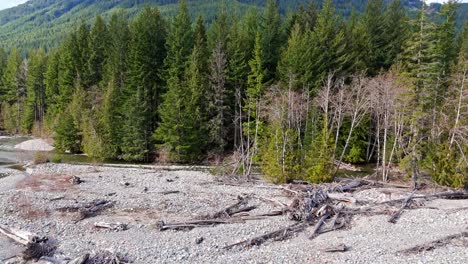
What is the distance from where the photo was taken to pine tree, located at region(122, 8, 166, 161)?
42.2m

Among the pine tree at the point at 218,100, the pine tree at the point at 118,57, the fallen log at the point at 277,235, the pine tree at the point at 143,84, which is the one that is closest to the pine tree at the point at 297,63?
the pine tree at the point at 218,100

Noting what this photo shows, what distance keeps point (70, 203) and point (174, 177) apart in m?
10.5

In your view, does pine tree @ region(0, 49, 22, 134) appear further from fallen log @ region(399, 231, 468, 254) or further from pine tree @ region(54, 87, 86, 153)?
fallen log @ region(399, 231, 468, 254)

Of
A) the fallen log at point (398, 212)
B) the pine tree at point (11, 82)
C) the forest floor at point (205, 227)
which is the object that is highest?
the pine tree at point (11, 82)

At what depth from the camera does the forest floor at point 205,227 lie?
13.5 m

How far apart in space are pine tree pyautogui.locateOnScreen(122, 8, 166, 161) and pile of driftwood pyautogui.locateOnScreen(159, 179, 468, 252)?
24319 millimetres

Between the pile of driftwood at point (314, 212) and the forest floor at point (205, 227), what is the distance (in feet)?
1.02

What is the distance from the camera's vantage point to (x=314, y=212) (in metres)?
17.7

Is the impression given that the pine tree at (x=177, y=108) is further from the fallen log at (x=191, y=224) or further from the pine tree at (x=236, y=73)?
the fallen log at (x=191, y=224)

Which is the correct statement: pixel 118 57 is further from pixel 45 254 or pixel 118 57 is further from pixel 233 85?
pixel 45 254

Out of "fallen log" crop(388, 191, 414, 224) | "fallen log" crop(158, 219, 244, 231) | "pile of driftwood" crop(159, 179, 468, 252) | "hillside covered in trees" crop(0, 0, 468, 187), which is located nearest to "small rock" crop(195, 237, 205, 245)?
"pile of driftwood" crop(159, 179, 468, 252)

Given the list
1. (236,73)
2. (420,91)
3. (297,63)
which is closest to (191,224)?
(420,91)

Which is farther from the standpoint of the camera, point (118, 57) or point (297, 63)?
point (118, 57)

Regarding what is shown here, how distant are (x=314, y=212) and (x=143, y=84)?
108 ft
